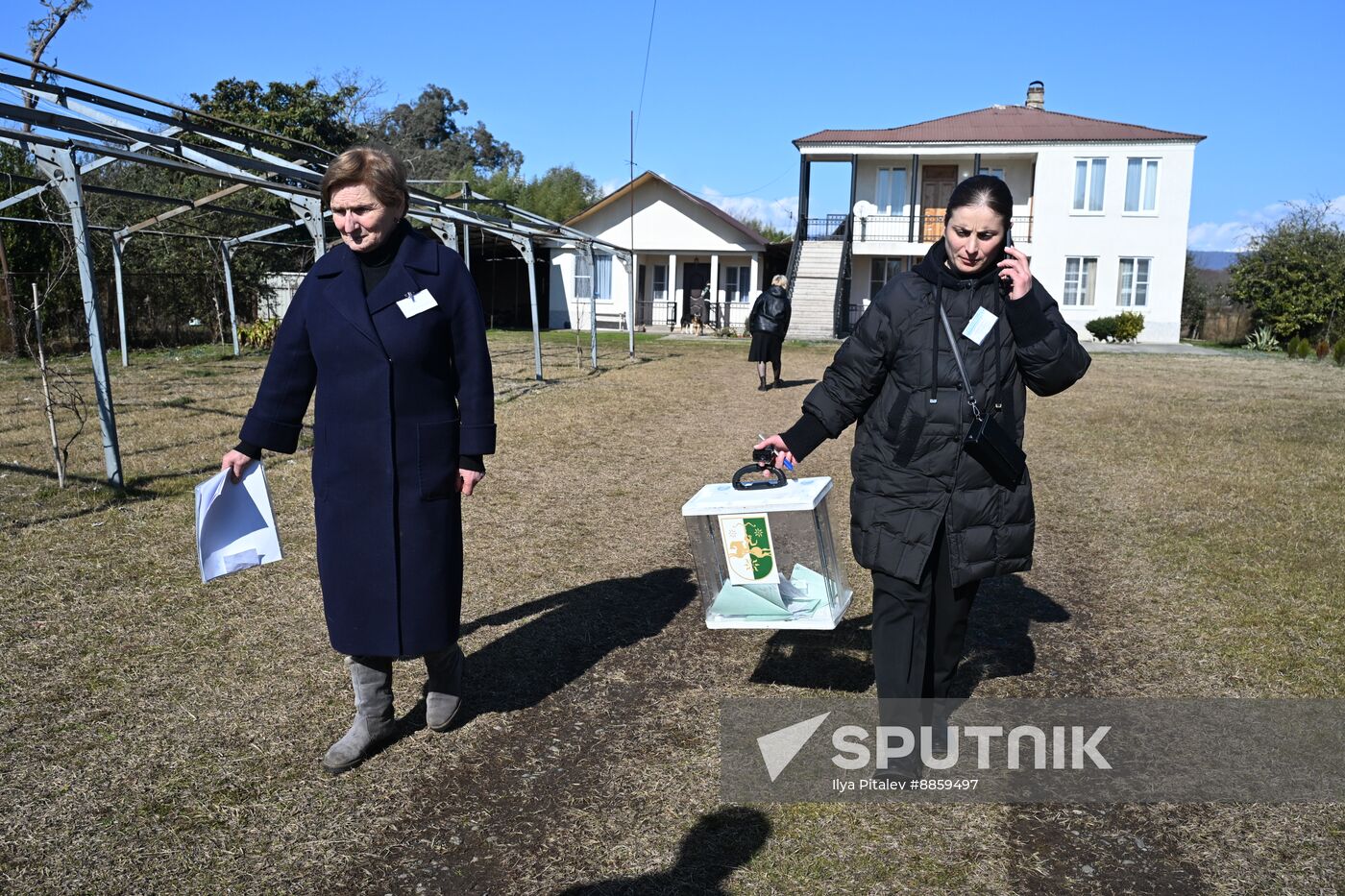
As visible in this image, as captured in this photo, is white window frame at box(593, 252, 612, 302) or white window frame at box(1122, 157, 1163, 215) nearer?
white window frame at box(1122, 157, 1163, 215)

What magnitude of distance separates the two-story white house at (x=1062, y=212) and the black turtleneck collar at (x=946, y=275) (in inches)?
1096

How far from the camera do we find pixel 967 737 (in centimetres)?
361

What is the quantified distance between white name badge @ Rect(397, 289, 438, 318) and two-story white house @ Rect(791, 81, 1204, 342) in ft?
91.7

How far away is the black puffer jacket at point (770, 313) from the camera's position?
1527 cm

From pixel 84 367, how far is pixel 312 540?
12.5 meters

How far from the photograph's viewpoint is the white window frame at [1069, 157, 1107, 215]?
31906mm

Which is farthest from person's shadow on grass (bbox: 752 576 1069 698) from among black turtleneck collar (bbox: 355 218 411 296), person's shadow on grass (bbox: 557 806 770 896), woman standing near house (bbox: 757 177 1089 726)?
black turtleneck collar (bbox: 355 218 411 296)

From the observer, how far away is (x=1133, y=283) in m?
32.4

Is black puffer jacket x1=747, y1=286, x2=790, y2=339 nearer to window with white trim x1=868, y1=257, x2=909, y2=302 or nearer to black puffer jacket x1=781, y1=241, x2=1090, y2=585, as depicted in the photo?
black puffer jacket x1=781, y1=241, x2=1090, y2=585

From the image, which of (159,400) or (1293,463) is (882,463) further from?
(159,400)

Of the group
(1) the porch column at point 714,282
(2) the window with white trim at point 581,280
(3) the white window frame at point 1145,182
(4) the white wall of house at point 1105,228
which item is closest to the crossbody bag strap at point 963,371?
(4) the white wall of house at point 1105,228

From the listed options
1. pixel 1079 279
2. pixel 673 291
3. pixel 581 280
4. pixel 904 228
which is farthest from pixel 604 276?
pixel 1079 279

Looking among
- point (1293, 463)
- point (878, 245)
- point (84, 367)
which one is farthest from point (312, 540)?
point (878, 245)

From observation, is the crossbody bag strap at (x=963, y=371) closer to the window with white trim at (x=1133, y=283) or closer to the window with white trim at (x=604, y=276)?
the window with white trim at (x=1133, y=283)
